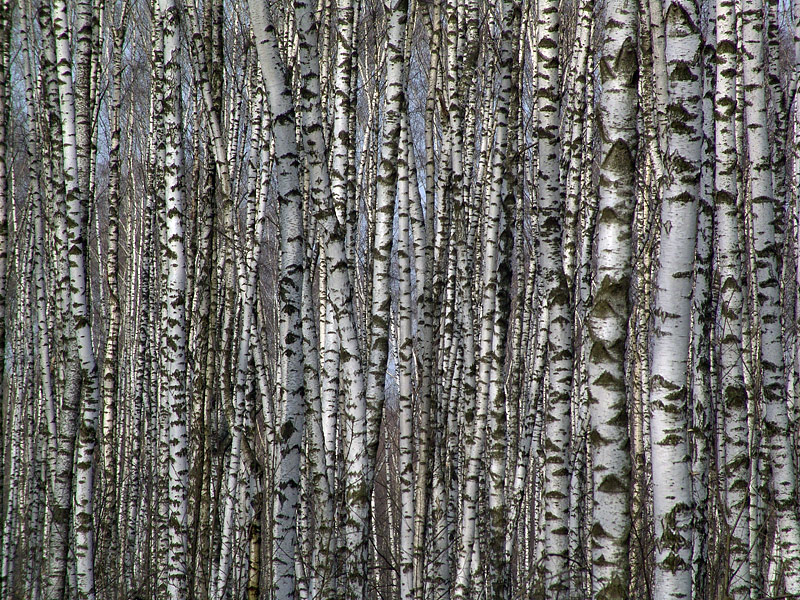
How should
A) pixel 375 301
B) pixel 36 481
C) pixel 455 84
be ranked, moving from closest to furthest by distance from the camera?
1. pixel 375 301
2. pixel 455 84
3. pixel 36 481

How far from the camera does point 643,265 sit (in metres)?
8.56

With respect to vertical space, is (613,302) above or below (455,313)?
below

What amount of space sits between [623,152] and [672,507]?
6.11 ft

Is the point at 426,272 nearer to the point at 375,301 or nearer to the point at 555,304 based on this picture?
the point at 375,301

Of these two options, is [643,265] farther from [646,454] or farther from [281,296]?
[281,296]

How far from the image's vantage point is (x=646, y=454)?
8.30 meters

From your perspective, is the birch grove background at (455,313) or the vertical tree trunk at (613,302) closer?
the vertical tree trunk at (613,302)

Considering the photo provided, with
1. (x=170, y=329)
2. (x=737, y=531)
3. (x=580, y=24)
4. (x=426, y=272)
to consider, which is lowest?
(x=737, y=531)

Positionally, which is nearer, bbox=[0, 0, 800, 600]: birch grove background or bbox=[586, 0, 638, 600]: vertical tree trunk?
bbox=[586, 0, 638, 600]: vertical tree trunk

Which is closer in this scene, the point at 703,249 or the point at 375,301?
the point at 375,301

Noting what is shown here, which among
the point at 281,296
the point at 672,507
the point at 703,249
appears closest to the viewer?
the point at 672,507

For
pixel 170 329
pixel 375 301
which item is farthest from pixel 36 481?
pixel 375 301

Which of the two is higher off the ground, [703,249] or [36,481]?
[703,249]

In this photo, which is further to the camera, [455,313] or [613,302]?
[455,313]
